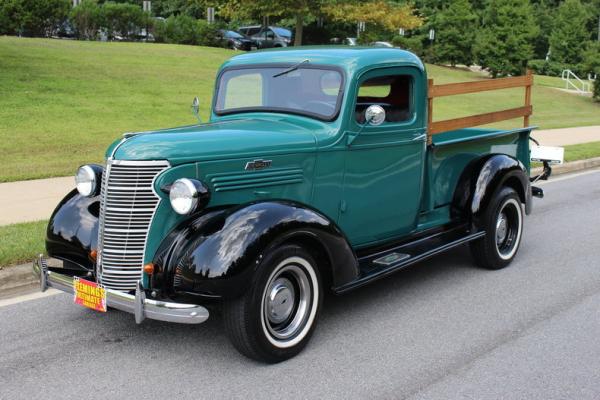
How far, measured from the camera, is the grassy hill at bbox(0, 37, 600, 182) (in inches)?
454

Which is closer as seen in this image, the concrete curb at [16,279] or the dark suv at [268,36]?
the concrete curb at [16,279]

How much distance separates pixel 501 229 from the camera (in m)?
6.28

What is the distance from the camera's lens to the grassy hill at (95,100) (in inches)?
454

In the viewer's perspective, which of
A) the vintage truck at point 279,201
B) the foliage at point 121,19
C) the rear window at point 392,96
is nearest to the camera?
the vintage truck at point 279,201

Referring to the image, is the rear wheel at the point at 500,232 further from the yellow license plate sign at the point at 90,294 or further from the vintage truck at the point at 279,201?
the yellow license plate sign at the point at 90,294

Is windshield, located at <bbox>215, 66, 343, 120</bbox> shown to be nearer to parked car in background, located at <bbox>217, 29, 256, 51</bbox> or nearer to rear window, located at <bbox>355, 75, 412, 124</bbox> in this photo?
rear window, located at <bbox>355, 75, 412, 124</bbox>

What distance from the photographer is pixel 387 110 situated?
5.44m

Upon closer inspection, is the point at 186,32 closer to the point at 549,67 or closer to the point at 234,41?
the point at 234,41

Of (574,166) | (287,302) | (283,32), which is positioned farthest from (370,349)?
(283,32)

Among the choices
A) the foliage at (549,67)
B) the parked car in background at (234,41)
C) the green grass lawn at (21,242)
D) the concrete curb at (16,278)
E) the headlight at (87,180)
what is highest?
the parked car in background at (234,41)

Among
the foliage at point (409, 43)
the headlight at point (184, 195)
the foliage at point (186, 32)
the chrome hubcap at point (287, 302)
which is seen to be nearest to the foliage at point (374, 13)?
the foliage at point (186, 32)

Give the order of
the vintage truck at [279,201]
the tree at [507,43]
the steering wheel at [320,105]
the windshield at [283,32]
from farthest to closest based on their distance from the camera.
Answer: the windshield at [283,32], the tree at [507,43], the steering wheel at [320,105], the vintage truck at [279,201]

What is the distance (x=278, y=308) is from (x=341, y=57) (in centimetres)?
202

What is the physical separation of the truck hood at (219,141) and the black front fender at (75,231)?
65 cm
